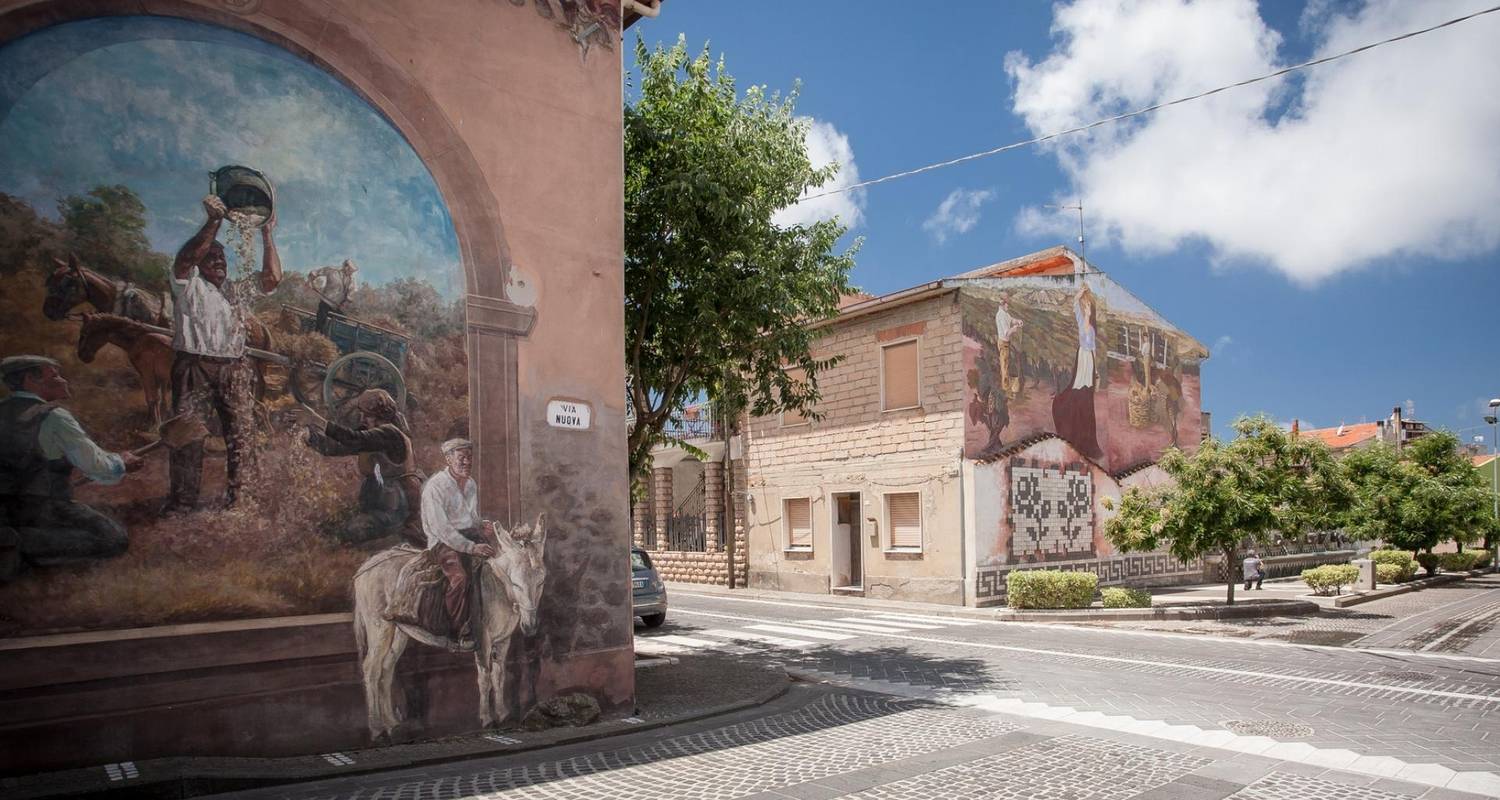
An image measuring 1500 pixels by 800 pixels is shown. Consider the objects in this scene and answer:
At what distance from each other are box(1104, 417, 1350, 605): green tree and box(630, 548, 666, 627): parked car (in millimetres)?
9036

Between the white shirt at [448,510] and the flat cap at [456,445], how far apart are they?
175 mm

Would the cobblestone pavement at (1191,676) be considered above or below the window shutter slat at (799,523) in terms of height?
below

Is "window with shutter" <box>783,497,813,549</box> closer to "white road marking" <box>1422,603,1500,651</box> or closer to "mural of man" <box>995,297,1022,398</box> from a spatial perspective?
"mural of man" <box>995,297,1022,398</box>

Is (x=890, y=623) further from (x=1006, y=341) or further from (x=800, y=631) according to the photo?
(x=1006, y=341)

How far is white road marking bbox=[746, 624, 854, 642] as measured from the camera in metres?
15.6

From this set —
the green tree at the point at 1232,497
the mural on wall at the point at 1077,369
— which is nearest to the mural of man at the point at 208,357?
the green tree at the point at 1232,497

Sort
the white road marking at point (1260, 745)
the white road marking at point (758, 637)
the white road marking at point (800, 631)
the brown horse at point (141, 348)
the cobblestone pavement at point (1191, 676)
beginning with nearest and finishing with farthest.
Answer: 1. the brown horse at point (141, 348)
2. the white road marking at point (1260, 745)
3. the cobblestone pavement at point (1191, 676)
4. the white road marking at point (758, 637)
5. the white road marking at point (800, 631)

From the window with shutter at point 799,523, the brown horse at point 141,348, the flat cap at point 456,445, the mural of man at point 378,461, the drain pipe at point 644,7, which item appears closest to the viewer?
the brown horse at point 141,348

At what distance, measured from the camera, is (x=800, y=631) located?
16422 mm

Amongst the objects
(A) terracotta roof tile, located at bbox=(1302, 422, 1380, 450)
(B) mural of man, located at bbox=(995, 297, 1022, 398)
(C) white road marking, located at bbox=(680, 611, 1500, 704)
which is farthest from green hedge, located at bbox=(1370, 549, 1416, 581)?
(A) terracotta roof tile, located at bbox=(1302, 422, 1380, 450)

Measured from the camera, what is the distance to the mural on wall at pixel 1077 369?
21609 mm

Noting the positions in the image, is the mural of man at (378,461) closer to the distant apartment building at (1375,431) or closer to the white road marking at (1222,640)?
the white road marking at (1222,640)

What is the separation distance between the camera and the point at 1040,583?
18547mm

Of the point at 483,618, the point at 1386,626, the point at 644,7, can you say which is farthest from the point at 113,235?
the point at 1386,626
